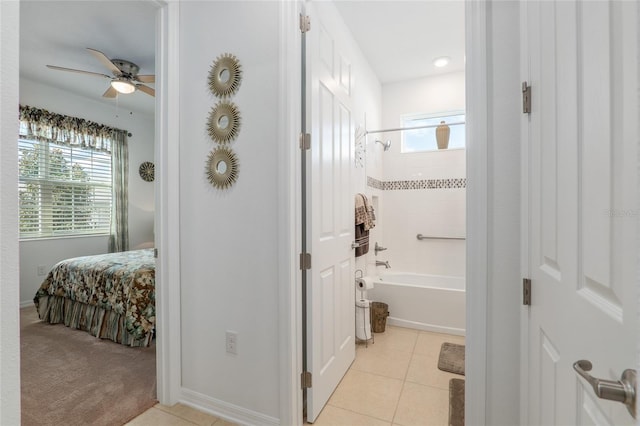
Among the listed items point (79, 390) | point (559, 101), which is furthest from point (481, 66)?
point (79, 390)

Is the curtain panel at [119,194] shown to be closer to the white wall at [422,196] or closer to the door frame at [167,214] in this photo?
the door frame at [167,214]

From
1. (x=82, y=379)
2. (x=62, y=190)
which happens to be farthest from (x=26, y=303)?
(x=82, y=379)

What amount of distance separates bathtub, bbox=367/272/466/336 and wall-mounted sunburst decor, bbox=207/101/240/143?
227 centimetres

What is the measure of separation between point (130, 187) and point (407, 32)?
4.71 metres

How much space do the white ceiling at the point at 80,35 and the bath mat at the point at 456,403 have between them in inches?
117

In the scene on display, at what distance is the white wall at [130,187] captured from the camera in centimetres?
383

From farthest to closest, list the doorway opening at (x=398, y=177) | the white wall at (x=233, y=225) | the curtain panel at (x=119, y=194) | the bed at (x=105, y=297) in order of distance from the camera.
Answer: the curtain panel at (x=119, y=194), the bed at (x=105, y=297), the doorway opening at (x=398, y=177), the white wall at (x=233, y=225)

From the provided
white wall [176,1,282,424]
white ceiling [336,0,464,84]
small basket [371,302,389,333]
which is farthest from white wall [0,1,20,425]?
small basket [371,302,389,333]

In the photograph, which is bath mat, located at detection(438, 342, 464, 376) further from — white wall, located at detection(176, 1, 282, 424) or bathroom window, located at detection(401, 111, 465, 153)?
bathroom window, located at detection(401, 111, 465, 153)

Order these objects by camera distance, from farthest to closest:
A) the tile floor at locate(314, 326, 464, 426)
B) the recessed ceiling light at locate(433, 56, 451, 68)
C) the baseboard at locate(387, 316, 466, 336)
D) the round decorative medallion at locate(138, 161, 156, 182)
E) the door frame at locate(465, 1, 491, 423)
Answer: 1. the round decorative medallion at locate(138, 161, 156, 182)
2. the recessed ceiling light at locate(433, 56, 451, 68)
3. the baseboard at locate(387, 316, 466, 336)
4. the tile floor at locate(314, 326, 464, 426)
5. the door frame at locate(465, 1, 491, 423)

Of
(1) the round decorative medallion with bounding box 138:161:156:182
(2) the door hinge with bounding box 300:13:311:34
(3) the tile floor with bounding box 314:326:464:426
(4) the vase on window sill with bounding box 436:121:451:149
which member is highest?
(2) the door hinge with bounding box 300:13:311:34

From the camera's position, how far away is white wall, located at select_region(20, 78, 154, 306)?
383 cm

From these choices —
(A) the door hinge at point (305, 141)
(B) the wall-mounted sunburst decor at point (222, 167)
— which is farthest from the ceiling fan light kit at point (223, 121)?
(A) the door hinge at point (305, 141)

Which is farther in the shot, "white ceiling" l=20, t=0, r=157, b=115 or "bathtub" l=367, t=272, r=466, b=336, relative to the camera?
"bathtub" l=367, t=272, r=466, b=336
